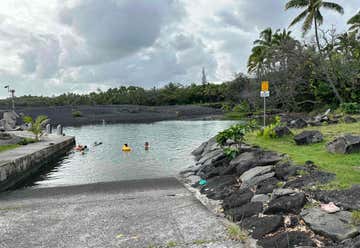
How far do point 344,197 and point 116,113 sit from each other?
60.3m

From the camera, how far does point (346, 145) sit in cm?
809

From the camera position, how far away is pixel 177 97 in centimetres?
8244

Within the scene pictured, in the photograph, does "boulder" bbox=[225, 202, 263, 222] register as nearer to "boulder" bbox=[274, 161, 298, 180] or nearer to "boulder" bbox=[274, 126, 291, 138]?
"boulder" bbox=[274, 161, 298, 180]

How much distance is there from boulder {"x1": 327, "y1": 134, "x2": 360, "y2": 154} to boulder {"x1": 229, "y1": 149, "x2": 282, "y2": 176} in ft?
4.87

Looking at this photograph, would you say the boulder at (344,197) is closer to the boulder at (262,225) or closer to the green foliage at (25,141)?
the boulder at (262,225)

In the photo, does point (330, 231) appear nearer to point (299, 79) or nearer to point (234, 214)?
point (234, 214)

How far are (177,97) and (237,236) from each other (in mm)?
78044

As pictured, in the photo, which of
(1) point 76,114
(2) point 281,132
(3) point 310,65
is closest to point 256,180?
(2) point 281,132

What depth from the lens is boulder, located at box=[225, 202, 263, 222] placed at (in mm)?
5609

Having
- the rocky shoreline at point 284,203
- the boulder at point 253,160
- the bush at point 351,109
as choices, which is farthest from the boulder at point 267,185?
the bush at point 351,109

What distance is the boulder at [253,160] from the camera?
8.40 meters

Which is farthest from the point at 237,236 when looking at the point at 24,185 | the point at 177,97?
the point at 177,97

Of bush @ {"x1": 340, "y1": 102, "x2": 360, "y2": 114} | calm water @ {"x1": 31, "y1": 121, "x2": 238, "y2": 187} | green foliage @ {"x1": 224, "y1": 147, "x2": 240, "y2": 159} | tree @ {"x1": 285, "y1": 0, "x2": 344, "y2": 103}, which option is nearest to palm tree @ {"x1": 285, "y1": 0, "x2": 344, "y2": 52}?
tree @ {"x1": 285, "y1": 0, "x2": 344, "y2": 103}

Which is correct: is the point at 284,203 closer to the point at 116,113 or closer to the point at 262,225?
the point at 262,225
